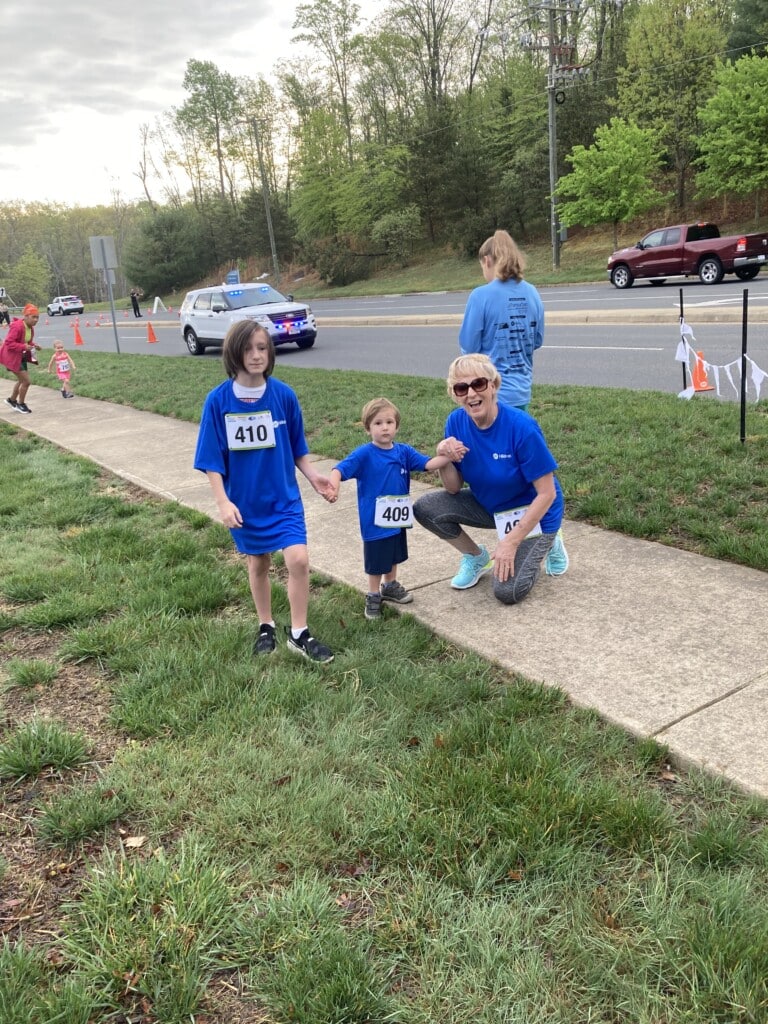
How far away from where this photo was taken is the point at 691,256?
838 inches

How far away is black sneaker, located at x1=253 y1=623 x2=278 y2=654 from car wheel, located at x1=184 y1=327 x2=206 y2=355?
1670 cm

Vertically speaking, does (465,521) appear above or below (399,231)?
below

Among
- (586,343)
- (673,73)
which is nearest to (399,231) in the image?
(673,73)

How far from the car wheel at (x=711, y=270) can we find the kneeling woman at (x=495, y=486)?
19.0 metres

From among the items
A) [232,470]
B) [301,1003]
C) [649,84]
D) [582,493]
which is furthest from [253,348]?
[649,84]

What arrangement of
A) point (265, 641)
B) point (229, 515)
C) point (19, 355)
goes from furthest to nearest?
point (19, 355) → point (265, 641) → point (229, 515)

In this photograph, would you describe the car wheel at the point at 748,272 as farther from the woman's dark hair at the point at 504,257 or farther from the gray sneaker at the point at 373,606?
the gray sneaker at the point at 373,606

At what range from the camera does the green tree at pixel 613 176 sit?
29938 millimetres

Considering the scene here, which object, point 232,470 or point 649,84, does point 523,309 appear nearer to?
point 232,470

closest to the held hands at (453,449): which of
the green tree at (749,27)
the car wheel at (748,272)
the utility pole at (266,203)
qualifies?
the car wheel at (748,272)

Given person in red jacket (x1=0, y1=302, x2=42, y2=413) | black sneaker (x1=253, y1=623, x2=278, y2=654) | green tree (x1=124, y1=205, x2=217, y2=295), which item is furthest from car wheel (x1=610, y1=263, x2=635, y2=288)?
green tree (x1=124, y1=205, x2=217, y2=295)

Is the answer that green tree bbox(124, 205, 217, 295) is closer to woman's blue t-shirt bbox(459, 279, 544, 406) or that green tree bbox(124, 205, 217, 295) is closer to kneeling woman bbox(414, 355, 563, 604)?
woman's blue t-shirt bbox(459, 279, 544, 406)

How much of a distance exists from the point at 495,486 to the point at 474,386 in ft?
1.85

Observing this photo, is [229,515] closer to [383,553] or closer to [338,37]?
[383,553]
